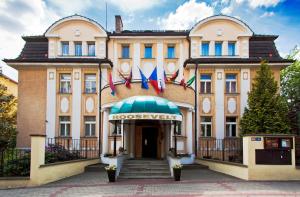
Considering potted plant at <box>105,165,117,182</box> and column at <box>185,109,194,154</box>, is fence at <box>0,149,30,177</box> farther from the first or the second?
column at <box>185,109,194,154</box>

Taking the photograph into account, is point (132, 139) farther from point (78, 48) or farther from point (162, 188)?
point (162, 188)

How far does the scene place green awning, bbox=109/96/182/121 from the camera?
705 inches

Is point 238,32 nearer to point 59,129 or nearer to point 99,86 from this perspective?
point 99,86

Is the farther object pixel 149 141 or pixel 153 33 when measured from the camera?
pixel 153 33

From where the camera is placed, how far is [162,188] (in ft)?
44.4

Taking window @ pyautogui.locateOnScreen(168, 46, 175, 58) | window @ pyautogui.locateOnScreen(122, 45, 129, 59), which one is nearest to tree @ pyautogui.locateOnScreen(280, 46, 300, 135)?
window @ pyautogui.locateOnScreen(168, 46, 175, 58)

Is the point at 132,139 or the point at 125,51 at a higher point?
the point at 125,51

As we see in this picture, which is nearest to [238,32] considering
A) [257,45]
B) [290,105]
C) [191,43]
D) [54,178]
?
[257,45]

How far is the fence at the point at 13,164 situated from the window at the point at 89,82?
11.1 meters

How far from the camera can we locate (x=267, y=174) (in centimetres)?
1507

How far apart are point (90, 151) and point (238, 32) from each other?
557 inches

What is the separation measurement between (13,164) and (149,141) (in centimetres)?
1101

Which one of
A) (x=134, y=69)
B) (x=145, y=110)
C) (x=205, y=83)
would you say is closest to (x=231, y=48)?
(x=205, y=83)

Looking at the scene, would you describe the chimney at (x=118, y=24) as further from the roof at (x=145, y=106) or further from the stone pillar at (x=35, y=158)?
the stone pillar at (x=35, y=158)
